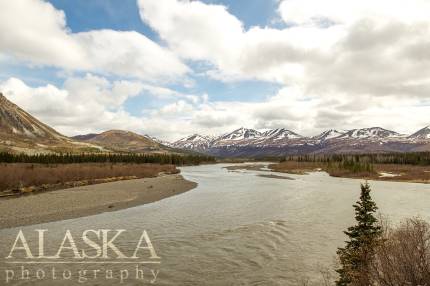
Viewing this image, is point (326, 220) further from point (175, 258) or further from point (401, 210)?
point (175, 258)

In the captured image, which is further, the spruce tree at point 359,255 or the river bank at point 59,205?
the river bank at point 59,205

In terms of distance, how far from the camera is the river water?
69.9 ft

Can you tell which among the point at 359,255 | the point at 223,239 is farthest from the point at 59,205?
the point at 359,255

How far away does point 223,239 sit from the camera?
30656 mm

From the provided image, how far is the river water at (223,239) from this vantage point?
21312mm

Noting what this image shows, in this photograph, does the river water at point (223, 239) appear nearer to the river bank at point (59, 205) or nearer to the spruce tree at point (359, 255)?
the river bank at point (59, 205)

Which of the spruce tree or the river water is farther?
the river water

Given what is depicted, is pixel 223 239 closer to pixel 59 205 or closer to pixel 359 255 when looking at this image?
pixel 359 255

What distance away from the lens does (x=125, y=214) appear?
139 ft

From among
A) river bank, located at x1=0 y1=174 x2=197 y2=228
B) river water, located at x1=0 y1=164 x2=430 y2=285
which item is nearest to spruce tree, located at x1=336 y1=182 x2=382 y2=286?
river water, located at x1=0 y1=164 x2=430 y2=285

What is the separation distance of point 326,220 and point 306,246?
1227 centimetres

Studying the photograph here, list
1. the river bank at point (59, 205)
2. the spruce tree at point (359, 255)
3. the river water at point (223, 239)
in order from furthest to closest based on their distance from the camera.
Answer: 1. the river bank at point (59, 205)
2. the river water at point (223, 239)
3. the spruce tree at point (359, 255)

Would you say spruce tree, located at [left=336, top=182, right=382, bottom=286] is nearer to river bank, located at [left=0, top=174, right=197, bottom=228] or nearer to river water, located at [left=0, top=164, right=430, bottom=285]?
river water, located at [left=0, top=164, right=430, bottom=285]

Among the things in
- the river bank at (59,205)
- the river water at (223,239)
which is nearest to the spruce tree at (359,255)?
the river water at (223,239)
